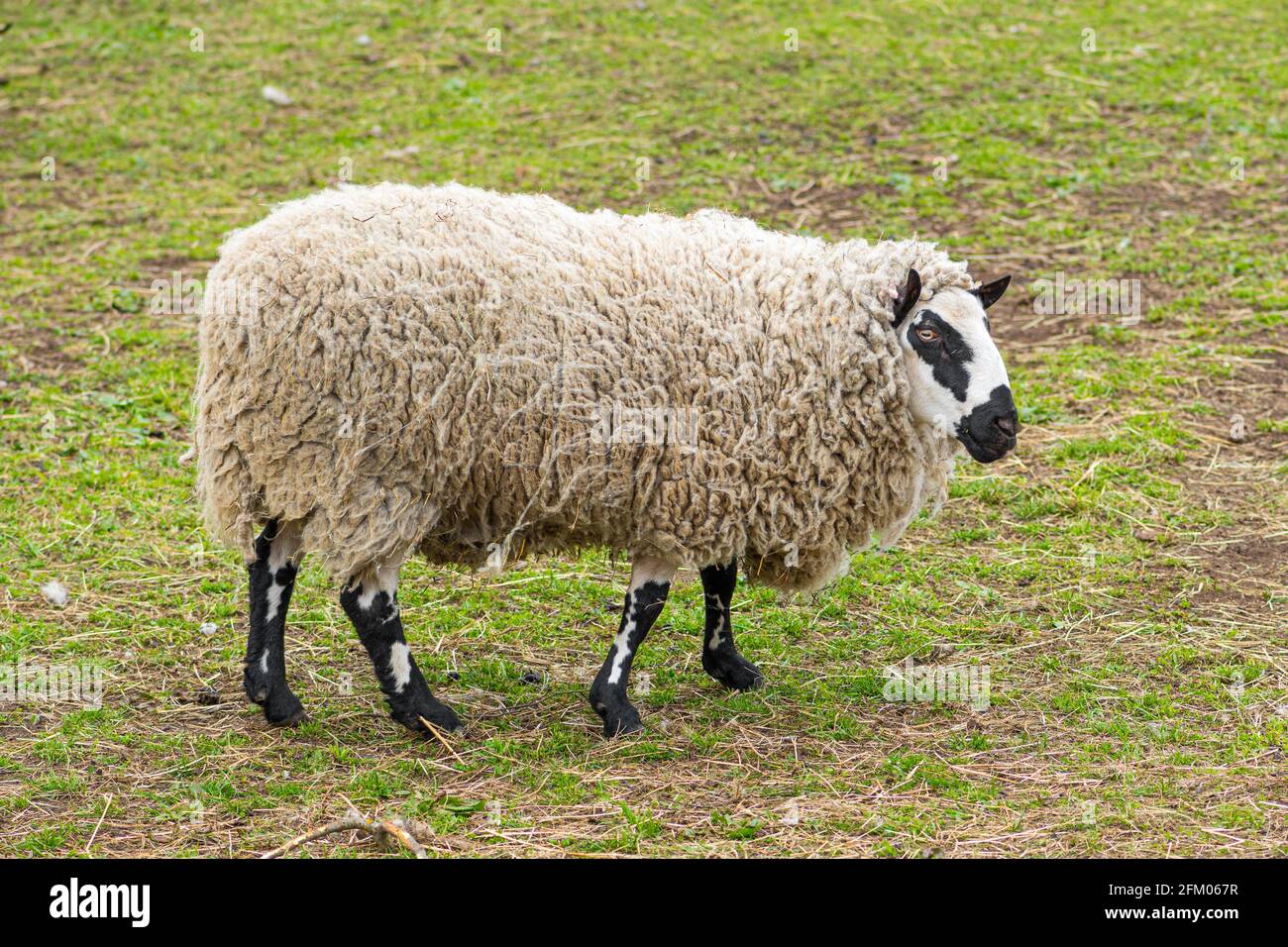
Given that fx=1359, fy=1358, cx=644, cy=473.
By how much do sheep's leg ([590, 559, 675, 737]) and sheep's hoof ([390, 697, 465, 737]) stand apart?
599mm

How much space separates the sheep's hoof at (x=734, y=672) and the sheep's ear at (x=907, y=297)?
1709 mm

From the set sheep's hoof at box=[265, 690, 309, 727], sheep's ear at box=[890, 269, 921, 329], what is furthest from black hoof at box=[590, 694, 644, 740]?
sheep's ear at box=[890, 269, 921, 329]

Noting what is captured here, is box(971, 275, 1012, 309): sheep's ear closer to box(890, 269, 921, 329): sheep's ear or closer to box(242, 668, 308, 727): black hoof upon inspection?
box(890, 269, 921, 329): sheep's ear

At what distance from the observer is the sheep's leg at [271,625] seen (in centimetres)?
582

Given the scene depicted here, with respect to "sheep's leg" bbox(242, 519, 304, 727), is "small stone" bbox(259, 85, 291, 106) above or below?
above

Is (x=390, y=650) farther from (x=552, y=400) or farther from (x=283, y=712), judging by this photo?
(x=552, y=400)

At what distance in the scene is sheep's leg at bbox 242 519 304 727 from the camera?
19.1 ft

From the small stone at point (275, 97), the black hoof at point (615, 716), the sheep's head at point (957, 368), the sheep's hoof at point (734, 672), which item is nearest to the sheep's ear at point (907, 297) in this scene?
the sheep's head at point (957, 368)

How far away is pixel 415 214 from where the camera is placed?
224 inches

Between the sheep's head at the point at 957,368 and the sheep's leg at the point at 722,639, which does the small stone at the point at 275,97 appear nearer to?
the sheep's leg at the point at 722,639

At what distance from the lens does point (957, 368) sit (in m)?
5.61

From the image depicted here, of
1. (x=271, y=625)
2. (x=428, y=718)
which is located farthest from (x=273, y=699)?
(x=428, y=718)
